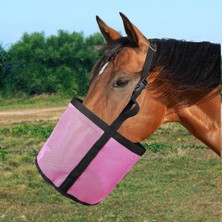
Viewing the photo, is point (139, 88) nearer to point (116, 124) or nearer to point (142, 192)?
point (116, 124)

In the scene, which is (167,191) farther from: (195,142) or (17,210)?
(195,142)

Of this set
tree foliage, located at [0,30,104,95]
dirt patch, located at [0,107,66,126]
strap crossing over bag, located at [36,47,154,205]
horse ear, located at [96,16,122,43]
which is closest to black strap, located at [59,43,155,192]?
strap crossing over bag, located at [36,47,154,205]

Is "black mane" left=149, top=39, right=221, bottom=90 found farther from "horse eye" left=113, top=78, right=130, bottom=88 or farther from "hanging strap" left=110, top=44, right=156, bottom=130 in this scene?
"horse eye" left=113, top=78, right=130, bottom=88

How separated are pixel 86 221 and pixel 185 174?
280 centimetres

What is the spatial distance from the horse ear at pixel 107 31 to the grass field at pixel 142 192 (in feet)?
10.1

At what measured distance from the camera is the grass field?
526cm

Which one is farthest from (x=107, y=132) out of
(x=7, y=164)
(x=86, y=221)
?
(x=7, y=164)

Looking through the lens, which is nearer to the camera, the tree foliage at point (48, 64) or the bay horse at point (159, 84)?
the bay horse at point (159, 84)

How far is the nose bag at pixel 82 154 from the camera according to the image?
6.87ft

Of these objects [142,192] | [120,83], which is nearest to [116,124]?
[120,83]

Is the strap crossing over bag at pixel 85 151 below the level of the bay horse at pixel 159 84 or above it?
below

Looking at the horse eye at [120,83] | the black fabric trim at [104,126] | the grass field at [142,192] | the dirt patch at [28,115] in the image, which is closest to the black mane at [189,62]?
the horse eye at [120,83]

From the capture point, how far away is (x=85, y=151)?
211cm

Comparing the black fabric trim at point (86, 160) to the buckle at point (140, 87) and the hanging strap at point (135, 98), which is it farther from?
the buckle at point (140, 87)
